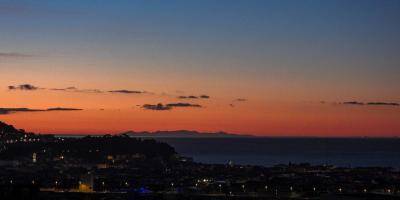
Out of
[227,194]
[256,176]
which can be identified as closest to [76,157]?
[256,176]

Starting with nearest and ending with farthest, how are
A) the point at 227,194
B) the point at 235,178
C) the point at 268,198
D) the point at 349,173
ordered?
the point at 268,198, the point at 227,194, the point at 235,178, the point at 349,173

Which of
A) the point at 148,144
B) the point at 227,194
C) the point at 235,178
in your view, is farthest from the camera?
the point at 148,144

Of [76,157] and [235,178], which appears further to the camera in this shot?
[76,157]

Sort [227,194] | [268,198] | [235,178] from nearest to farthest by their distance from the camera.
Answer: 1. [268,198]
2. [227,194]
3. [235,178]

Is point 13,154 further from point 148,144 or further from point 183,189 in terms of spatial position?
point 183,189

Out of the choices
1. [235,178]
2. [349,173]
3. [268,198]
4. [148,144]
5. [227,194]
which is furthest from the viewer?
[148,144]

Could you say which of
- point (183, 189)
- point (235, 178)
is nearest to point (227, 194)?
point (183, 189)

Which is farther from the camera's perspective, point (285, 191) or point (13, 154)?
point (13, 154)

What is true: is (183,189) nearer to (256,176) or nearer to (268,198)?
(268,198)

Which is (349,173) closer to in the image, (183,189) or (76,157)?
(183,189)

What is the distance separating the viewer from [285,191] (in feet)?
269

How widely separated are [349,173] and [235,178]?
19.8 m

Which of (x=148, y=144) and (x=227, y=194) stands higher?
(x=148, y=144)

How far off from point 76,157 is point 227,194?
8451 cm
